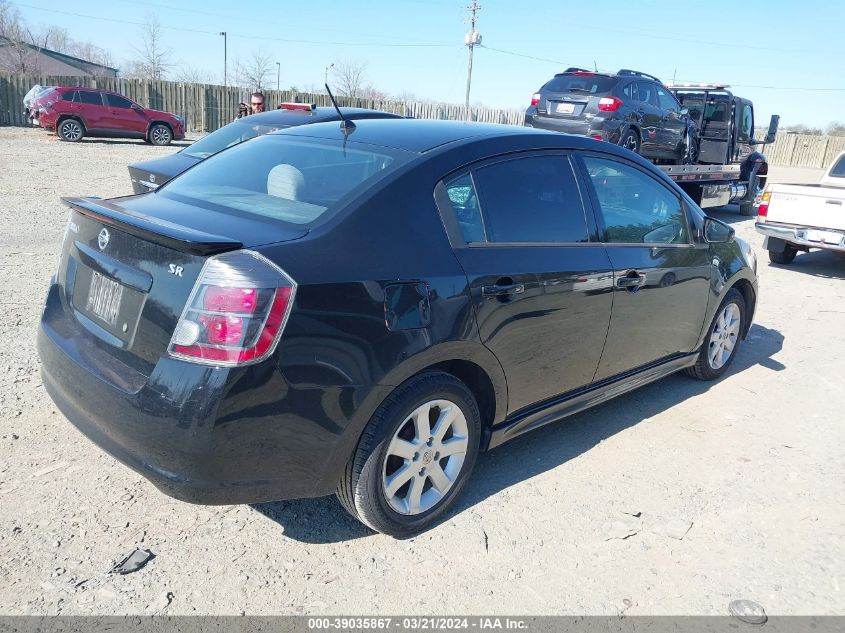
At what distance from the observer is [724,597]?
2.91m

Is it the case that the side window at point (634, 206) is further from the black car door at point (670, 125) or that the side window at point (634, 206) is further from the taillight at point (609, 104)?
the black car door at point (670, 125)

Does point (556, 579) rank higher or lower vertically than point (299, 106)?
lower

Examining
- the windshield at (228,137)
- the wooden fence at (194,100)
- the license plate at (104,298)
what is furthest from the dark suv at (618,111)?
the wooden fence at (194,100)

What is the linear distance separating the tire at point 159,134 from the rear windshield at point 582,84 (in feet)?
54.3

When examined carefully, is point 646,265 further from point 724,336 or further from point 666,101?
point 666,101

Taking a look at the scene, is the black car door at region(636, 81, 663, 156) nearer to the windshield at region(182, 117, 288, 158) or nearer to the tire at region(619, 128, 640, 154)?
the tire at region(619, 128, 640, 154)

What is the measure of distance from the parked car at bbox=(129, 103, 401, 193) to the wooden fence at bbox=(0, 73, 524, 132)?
2222cm

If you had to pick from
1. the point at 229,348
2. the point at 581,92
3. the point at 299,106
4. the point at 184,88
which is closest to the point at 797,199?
the point at 581,92

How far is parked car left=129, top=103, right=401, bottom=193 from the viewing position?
7.36m

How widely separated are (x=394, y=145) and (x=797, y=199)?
8.53 meters

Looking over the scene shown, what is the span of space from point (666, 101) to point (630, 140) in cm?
155

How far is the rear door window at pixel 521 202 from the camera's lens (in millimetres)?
3246

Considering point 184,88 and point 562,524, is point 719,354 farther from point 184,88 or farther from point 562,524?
point 184,88

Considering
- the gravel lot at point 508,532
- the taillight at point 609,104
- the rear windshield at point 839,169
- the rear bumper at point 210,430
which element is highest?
the taillight at point 609,104
